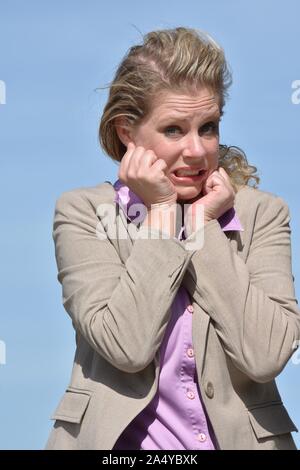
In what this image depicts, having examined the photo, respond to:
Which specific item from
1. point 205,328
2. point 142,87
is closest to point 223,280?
point 205,328

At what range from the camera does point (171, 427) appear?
16.9ft

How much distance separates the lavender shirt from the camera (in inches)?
202

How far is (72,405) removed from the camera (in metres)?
5.23

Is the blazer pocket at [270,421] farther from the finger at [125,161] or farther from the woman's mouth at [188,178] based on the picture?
the finger at [125,161]

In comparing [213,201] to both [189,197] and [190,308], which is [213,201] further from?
[190,308]

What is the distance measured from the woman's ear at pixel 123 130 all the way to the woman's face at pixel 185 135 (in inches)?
6.2

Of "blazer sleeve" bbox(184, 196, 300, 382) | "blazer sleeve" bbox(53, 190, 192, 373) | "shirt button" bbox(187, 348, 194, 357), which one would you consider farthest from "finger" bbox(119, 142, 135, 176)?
"shirt button" bbox(187, 348, 194, 357)

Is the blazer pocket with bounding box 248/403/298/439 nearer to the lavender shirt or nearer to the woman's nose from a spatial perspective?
the lavender shirt

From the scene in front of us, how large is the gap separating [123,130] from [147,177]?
0.45 metres

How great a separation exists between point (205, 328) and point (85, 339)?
1.92 feet

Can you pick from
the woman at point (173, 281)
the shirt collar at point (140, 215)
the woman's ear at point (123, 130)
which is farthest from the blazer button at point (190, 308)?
the woman's ear at point (123, 130)

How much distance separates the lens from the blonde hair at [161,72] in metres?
5.54

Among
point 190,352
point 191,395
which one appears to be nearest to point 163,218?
point 190,352
